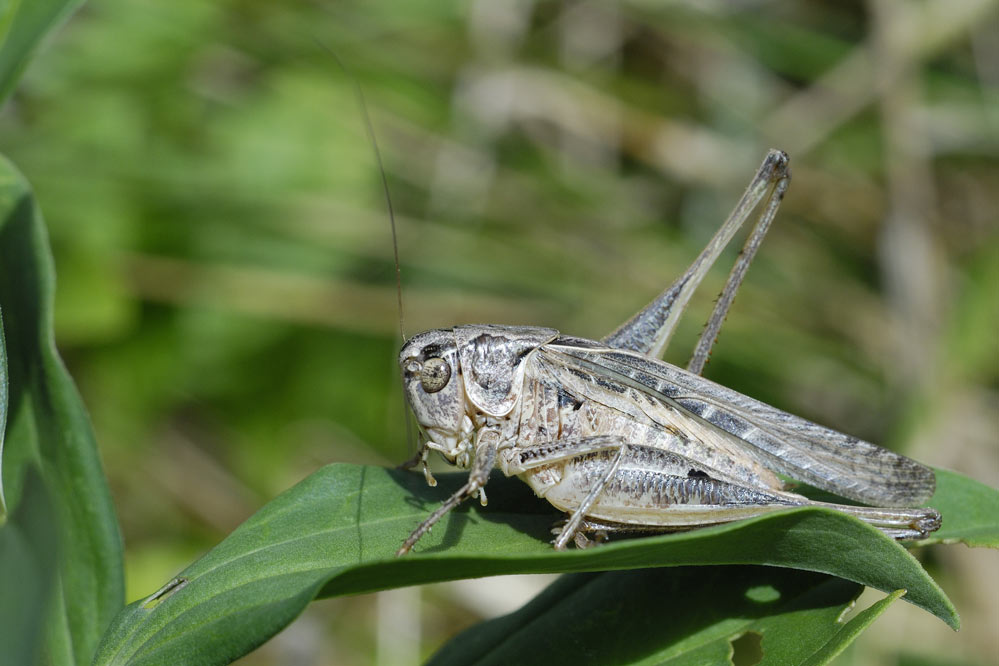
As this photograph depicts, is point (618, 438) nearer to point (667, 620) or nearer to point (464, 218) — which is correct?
point (667, 620)

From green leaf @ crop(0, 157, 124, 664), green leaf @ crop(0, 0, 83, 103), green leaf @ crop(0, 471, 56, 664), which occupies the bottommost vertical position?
green leaf @ crop(0, 157, 124, 664)

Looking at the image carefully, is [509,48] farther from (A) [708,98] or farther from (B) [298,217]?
(B) [298,217]

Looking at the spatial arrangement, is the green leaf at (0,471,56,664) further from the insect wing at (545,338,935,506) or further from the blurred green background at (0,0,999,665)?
the blurred green background at (0,0,999,665)

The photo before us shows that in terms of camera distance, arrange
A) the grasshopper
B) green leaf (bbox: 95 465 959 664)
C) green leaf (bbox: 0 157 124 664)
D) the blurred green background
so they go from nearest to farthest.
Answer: green leaf (bbox: 95 465 959 664) < green leaf (bbox: 0 157 124 664) < the grasshopper < the blurred green background

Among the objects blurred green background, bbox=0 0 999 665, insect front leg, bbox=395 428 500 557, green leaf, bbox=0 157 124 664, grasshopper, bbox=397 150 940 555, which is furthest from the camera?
blurred green background, bbox=0 0 999 665

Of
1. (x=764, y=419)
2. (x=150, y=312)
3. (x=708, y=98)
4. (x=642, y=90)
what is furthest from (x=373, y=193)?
(x=764, y=419)

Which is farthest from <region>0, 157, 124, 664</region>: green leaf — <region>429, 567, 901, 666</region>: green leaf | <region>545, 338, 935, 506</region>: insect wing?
<region>545, 338, 935, 506</region>: insect wing

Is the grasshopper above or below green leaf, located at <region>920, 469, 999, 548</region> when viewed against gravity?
below

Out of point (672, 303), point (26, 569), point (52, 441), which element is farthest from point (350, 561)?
point (672, 303)
